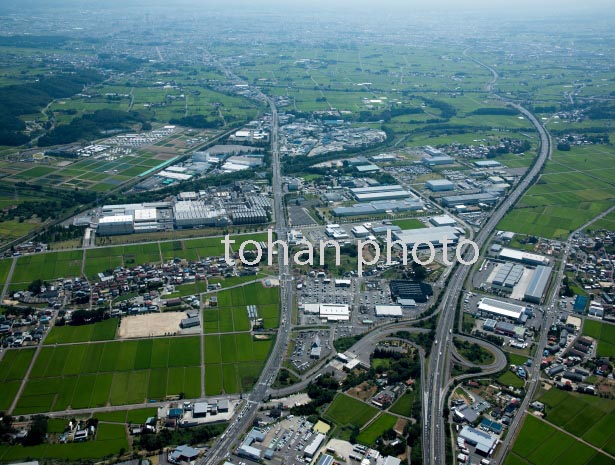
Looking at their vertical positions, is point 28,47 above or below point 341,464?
above

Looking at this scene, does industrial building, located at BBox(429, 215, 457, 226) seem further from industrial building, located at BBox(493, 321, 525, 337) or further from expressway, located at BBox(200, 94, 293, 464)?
industrial building, located at BBox(493, 321, 525, 337)

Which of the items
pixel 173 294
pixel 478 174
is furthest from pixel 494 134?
pixel 173 294

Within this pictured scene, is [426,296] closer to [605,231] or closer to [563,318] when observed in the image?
[563,318]

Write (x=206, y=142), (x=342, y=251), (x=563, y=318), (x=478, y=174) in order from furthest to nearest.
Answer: (x=206, y=142) < (x=478, y=174) < (x=342, y=251) < (x=563, y=318)

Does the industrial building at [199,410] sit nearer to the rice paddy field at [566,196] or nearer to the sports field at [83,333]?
the sports field at [83,333]

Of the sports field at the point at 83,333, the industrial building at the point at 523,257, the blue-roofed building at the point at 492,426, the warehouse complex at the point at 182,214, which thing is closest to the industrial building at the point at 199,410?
the sports field at the point at 83,333

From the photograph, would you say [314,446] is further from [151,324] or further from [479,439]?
[151,324]

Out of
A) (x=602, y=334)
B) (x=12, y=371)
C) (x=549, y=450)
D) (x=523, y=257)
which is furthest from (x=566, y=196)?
(x=12, y=371)

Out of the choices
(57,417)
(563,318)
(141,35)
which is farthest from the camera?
(141,35)
